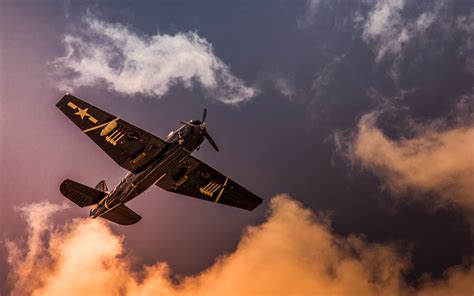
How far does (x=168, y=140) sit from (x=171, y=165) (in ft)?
8.12

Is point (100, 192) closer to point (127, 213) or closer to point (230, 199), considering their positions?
point (127, 213)

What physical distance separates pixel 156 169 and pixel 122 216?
6974mm

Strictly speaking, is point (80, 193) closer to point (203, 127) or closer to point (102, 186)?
point (102, 186)

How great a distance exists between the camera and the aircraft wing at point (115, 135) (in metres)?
43.3

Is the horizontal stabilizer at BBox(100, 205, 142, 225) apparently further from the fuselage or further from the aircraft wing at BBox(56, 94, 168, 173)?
the aircraft wing at BBox(56, 94, 168, 173)

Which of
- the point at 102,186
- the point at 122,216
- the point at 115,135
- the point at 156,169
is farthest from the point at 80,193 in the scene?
the point at 156,169

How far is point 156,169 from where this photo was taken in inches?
1784

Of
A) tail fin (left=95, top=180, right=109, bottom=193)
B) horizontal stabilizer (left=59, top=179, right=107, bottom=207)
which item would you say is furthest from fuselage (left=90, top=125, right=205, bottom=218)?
tail fin (left=95, top=180, right=109, bottom=193)

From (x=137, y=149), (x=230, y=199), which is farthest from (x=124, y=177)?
(x=230, y=199)

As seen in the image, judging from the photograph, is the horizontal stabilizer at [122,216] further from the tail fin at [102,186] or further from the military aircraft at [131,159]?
the tail fin at [102,186]

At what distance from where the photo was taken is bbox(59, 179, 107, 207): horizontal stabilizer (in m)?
46.5

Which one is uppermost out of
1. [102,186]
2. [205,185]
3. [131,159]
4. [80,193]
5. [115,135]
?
[205,185]

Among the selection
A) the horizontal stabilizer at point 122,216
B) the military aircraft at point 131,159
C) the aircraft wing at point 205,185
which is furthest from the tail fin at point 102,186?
the aircraft wing at point 205,185

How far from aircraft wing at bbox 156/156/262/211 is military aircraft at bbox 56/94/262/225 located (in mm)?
93
